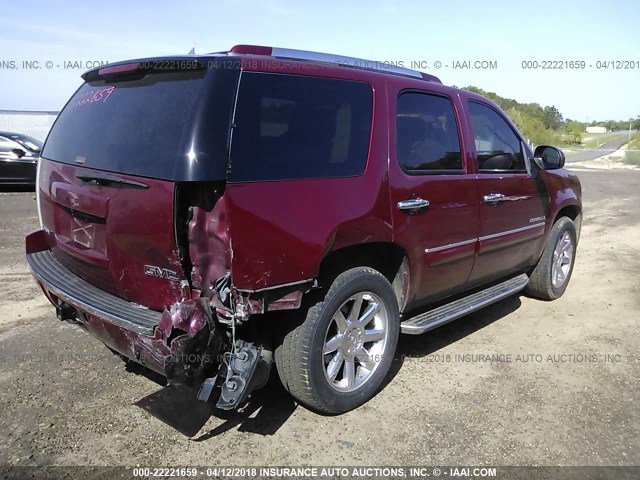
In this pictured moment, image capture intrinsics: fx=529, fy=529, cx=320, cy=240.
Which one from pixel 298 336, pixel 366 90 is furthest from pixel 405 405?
pixel 366 90

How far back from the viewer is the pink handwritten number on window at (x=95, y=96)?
10.5 feet

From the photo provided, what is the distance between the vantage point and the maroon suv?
8.41 ft

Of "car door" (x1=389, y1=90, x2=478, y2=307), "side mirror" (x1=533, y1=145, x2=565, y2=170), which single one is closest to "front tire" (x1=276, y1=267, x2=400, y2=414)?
"car door" (x1=389, y1=90, x2=478, y2=307)

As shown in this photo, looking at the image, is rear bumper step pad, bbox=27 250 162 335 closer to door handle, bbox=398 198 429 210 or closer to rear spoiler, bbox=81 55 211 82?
rear spoiler, bbox=81 55 211 82

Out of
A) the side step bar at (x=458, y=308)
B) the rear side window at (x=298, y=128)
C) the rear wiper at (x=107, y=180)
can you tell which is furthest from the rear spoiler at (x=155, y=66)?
the side step bar at (x=458, y=308)

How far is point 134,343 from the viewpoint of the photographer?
8.79 ft

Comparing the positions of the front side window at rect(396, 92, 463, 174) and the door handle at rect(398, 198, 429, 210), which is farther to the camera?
the front side window at rect(396, 92, 463, 174)

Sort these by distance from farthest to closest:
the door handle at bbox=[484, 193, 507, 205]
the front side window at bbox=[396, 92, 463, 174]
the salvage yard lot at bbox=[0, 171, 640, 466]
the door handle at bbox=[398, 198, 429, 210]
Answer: the door handle at bbox=[484, 193, 507, 205] → the front side window at bbox=[396, 92, 463, 174] → the door handle at bbox=[398, 198, 429, 210] → the salvage yard lot at bbox=[0, 171, 640, 466]

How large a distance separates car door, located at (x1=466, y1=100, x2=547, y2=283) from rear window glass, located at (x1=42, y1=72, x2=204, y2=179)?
7.74 feet

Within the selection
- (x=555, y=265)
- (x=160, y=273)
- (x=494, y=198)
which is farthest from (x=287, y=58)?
(x=555, y=265)

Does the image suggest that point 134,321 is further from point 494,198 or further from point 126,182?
point 494,198

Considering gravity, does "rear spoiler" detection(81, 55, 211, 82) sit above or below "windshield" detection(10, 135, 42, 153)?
above

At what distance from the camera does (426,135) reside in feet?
12.2

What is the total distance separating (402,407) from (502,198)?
6.30ft
